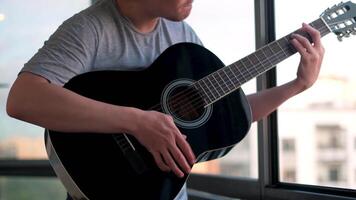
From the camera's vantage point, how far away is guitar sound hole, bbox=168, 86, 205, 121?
122 cm

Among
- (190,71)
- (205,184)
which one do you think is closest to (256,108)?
(190,71)

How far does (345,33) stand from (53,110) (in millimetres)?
851

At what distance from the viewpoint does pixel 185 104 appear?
1.25 meters

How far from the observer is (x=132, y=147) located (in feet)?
3.75

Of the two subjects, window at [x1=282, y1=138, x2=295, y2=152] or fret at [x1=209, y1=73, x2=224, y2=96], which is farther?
window at [x1=282, y1=138, x2=295, y2=152]

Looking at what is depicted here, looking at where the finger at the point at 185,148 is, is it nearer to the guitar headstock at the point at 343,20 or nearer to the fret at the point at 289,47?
the fret at the point at 289,47

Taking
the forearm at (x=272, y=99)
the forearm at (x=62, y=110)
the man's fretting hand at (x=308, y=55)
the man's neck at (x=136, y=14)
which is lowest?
the forearm at (x=272, y=99)

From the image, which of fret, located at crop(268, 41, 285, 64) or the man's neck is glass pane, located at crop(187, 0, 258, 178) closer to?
fret, located at crop(268, 41, 285, 64)

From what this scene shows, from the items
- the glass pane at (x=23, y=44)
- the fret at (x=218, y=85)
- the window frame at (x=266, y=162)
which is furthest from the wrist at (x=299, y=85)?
the glass pane at (x=23, y=44)

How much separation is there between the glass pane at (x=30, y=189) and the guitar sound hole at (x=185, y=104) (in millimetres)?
1675

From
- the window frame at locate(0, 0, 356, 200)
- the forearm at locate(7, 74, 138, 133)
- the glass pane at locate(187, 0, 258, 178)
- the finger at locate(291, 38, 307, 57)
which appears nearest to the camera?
the forearm at locate(7, 74, 138, 133)

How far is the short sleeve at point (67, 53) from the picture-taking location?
3.51ft

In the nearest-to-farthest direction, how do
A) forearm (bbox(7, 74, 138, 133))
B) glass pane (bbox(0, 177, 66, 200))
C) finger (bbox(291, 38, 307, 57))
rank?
forearm (bbox(7, 74, 138, 133)) → finger (bbox(291, 38, 307, 57)) → glass pane (bbox(0, 177, 66, 200))

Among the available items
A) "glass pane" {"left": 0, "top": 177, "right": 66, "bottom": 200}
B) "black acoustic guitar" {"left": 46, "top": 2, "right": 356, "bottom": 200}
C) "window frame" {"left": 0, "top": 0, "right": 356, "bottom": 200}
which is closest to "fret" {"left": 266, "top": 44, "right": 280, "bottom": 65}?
"black acoustic guitar" {"left": 46, "top": 2, "right": 356, "bottom": 200}
